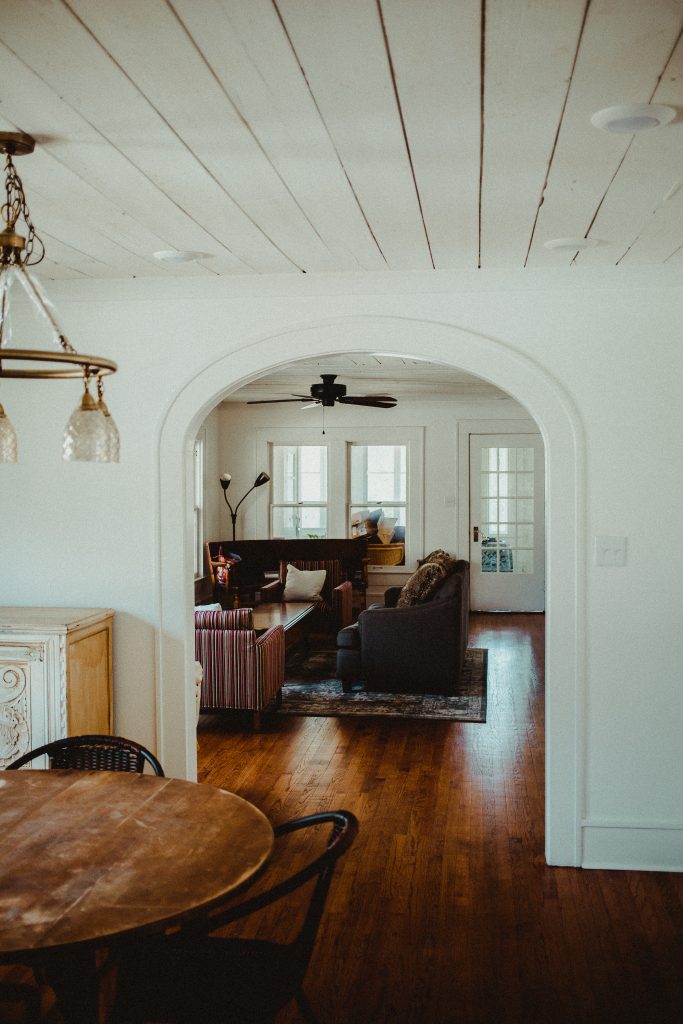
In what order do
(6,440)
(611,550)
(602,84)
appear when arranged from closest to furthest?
(602,84) → (6,440) → (611,550)

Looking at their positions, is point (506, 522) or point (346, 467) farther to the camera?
point (346, 467)

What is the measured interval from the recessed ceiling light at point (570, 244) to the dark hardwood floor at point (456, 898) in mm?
2553

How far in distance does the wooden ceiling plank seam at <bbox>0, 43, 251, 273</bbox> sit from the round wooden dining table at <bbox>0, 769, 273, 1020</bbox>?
1772 mm

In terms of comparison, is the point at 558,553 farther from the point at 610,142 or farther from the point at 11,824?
the point at 11,824

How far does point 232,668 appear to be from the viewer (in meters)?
5.67

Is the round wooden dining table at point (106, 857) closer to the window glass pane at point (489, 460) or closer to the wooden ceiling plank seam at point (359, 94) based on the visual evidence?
the wooden ceiling plank seam at point (359, 94)

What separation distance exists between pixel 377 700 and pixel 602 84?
5.26 m

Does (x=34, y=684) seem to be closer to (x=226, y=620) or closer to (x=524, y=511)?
(x=226, y=620)

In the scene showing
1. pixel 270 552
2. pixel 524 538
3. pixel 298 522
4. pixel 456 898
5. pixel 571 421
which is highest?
pixel 571 421

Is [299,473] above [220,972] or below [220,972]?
above

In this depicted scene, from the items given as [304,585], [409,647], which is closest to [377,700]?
[409,647]

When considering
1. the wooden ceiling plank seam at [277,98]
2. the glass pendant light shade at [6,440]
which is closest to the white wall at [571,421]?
the wooden ceiling plank seam at [277,98]

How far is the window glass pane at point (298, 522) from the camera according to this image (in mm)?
10758

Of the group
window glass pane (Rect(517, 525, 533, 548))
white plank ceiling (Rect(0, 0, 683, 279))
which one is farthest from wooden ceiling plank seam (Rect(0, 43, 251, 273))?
window glass pane (Rect(517, 525, 533, 548))
